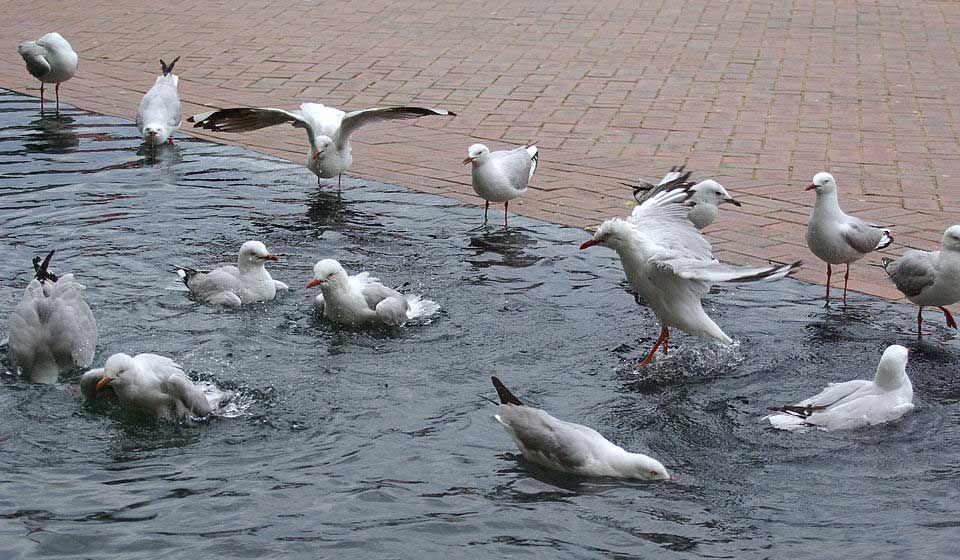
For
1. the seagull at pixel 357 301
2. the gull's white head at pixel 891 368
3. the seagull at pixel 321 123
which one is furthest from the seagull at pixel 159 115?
the gull's white head at pixel 891 368

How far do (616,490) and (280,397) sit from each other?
182 cm

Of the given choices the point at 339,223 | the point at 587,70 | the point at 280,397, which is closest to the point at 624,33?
the point at 587,70

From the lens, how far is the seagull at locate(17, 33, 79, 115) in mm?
11797

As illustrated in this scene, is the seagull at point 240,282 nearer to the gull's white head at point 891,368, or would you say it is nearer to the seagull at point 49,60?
the gull's white head at point 891,368

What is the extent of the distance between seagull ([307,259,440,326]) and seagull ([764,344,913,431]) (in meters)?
2.20

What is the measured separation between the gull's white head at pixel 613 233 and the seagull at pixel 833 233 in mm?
1431

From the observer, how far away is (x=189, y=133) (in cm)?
1141

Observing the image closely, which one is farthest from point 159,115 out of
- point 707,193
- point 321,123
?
point 707,193

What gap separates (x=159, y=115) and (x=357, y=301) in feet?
14.7

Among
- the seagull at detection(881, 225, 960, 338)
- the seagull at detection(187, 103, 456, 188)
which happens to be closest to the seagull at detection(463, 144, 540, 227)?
the seagull at detection(187, 103, 456, 188)

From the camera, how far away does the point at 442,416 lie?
5.89m

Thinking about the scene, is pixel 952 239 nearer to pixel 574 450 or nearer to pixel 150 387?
pixel 574 450

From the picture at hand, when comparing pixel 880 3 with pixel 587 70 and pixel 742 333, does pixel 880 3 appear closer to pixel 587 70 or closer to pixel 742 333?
pixel 587 70

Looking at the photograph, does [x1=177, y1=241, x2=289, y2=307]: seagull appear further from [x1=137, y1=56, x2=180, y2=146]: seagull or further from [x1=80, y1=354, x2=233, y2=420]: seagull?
[x1=137, y1=56, x2=180, y2=146]: seagull
